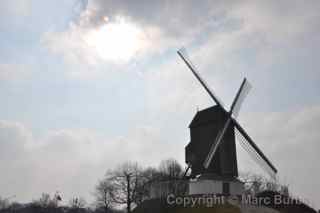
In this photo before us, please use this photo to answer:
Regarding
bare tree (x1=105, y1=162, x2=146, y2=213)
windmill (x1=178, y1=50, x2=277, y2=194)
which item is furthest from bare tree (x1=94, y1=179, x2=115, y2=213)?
windmill (x1=178, y1=50, x2=277, y2=194)

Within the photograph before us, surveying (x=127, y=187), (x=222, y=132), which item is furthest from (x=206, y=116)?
(x=127, y=187)

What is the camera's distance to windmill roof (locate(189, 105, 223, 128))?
45.2 metres

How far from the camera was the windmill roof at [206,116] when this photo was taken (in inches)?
1779

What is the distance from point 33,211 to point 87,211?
25.2 metres

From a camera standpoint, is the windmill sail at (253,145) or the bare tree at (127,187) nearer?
the windmill sail at (253,145)

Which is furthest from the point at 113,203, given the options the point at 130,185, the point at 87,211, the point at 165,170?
the point at 87,211

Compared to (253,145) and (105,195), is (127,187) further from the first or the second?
(253,145)

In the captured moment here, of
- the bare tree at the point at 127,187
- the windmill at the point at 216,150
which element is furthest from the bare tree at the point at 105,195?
the windmill at the point at 216,150

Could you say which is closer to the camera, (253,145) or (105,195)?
(253,145)

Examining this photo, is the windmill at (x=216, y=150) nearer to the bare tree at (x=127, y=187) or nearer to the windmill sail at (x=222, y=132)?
the windmill sail at (x=222, y=132)

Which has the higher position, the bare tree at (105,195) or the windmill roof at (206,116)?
the windmill roof at (206,116)

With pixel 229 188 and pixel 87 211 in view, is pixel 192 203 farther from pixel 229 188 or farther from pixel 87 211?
pixel 87 211

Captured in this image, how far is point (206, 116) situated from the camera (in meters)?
46.3

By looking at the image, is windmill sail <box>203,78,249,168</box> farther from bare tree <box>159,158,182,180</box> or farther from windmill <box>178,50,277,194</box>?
bare tree <box>159,158,182,180</box>
